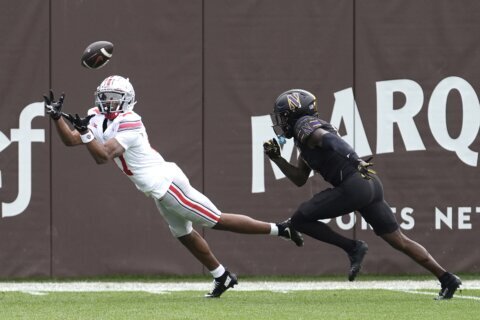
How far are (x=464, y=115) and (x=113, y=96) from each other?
4436 millimetres

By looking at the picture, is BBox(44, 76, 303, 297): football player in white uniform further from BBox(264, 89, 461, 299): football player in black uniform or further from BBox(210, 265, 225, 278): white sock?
BBox(264, 89, 461, 299): football player in black uniform

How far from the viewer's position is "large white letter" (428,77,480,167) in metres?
12.4

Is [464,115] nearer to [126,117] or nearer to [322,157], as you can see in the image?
[322,157]

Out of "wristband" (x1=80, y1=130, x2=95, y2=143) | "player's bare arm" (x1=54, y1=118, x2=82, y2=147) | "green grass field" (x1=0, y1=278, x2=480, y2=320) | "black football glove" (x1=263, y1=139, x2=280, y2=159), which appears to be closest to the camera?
"green grass field" (x1=0, y1=278, x2=480, y2=320)

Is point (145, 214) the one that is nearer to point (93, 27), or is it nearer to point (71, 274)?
point (71, 274)

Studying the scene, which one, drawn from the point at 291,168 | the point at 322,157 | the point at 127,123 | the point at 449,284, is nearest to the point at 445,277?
the point at 449,284

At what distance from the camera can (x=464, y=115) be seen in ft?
40.8

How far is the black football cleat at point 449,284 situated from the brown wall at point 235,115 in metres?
3.03

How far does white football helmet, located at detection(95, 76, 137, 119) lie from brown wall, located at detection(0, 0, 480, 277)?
2449 mm

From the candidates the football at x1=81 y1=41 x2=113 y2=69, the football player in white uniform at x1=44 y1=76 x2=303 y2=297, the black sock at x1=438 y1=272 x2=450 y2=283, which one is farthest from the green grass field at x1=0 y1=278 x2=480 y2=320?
the football at x1=81 y1=41 x2=113 y2=69

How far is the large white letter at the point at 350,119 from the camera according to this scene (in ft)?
40.4

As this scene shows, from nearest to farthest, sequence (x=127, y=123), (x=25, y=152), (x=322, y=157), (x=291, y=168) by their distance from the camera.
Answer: (x=322, y=157) → (x=127, y=123) → (x=291, y=168) → (x=25, y=152)

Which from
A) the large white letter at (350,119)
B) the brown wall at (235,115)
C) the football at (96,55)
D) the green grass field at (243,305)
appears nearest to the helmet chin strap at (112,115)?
the football at (96,55)

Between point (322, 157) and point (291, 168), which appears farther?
point (291, 168)
